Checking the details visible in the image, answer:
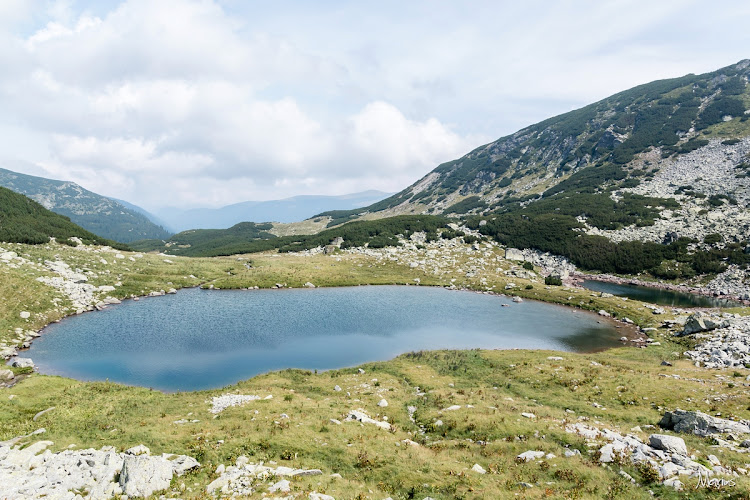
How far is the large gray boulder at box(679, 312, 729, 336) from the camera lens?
46062mm

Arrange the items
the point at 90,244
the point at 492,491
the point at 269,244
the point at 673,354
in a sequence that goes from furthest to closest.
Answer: the point at 269,244
the point at 90,244
the point at 673,354
the point at 492,491

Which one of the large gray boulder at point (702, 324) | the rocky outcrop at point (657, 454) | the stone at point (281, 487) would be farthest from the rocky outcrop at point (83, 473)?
the large gray boulder at point (702, 324)

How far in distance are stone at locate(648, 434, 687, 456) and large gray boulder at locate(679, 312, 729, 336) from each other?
1535 inches

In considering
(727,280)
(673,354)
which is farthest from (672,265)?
(673,354)

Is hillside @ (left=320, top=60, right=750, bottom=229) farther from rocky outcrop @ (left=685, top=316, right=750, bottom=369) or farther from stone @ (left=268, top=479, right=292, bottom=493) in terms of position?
stone @ (left=268, top=479, right=292, bottom=493)

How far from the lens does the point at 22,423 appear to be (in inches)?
896

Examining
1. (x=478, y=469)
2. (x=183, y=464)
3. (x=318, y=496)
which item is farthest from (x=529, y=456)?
(x=183, y=464)

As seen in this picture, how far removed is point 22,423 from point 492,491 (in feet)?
89.6

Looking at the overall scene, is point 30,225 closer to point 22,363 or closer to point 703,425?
point 22,363

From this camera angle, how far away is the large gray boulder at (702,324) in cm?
4606

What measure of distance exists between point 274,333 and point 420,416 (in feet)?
96.2

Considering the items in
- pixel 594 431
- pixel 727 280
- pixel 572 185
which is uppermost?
pixel 572 185

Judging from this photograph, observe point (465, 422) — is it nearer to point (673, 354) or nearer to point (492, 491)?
point (492, 491)

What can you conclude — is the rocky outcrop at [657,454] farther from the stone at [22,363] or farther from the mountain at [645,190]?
the mountain at [645,190]
